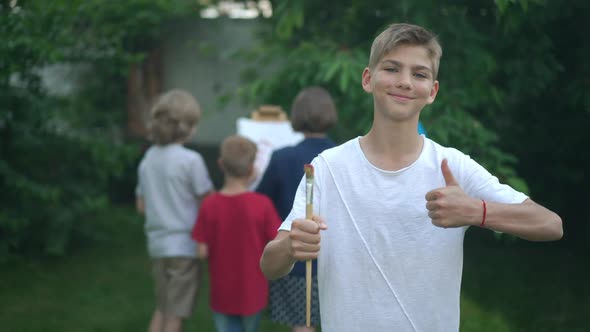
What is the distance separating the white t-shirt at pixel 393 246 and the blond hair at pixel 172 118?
254 centimetres

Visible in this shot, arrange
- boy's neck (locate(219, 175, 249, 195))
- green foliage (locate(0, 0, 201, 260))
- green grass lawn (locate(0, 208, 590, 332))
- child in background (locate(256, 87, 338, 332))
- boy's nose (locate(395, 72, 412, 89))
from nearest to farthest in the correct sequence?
1. boy's nose (locate(395, 72, 412, 89))
2. child in background (locate(256, 87, 338, 332))
3. boy's neck (locate(219, 175, 249, 195))
4. green grass lawn (locate(0, 208, 590, 332))
5. green foliage (locate(0, 0, 201, 260))

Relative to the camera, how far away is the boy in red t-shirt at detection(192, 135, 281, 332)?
411 centimetres

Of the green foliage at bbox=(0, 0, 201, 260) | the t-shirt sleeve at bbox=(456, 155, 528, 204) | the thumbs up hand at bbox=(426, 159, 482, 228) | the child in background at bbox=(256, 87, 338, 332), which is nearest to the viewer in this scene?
the thumbs up hand at bbox=(426, 159, 482, 228)

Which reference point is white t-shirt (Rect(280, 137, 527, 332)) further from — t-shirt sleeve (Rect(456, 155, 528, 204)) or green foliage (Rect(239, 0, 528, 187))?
green foliage (Rect(239, 0, 528, 187))

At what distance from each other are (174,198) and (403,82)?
106 inches

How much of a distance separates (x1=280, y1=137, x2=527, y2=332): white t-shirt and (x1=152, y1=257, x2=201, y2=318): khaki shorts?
2572mm

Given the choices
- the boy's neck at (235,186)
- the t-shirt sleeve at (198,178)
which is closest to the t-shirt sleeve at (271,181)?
the boy's neck at (235,186)

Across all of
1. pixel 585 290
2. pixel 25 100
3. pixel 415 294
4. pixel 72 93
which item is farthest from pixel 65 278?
pixel 415 294

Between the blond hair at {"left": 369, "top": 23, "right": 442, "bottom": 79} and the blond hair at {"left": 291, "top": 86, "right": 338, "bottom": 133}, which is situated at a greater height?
the blond hair at {"left": 369, "top": 23, "right": 442, "bottom": 79}

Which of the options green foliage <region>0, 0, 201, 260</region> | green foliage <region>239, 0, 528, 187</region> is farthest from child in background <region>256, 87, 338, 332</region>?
green foliage <region>0, 0, 201, 260</region>

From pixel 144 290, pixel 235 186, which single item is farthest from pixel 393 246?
pixel 144 290

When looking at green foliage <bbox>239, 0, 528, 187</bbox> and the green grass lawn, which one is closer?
green foliage <bbox>239, 0, 528, 187</bbox>

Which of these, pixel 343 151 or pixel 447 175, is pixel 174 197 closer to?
pixel 343 151

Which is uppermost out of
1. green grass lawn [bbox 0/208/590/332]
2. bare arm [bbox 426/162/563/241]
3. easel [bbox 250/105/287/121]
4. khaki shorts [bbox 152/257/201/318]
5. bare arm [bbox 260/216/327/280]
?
easel [bbox 250/105/287/121]
